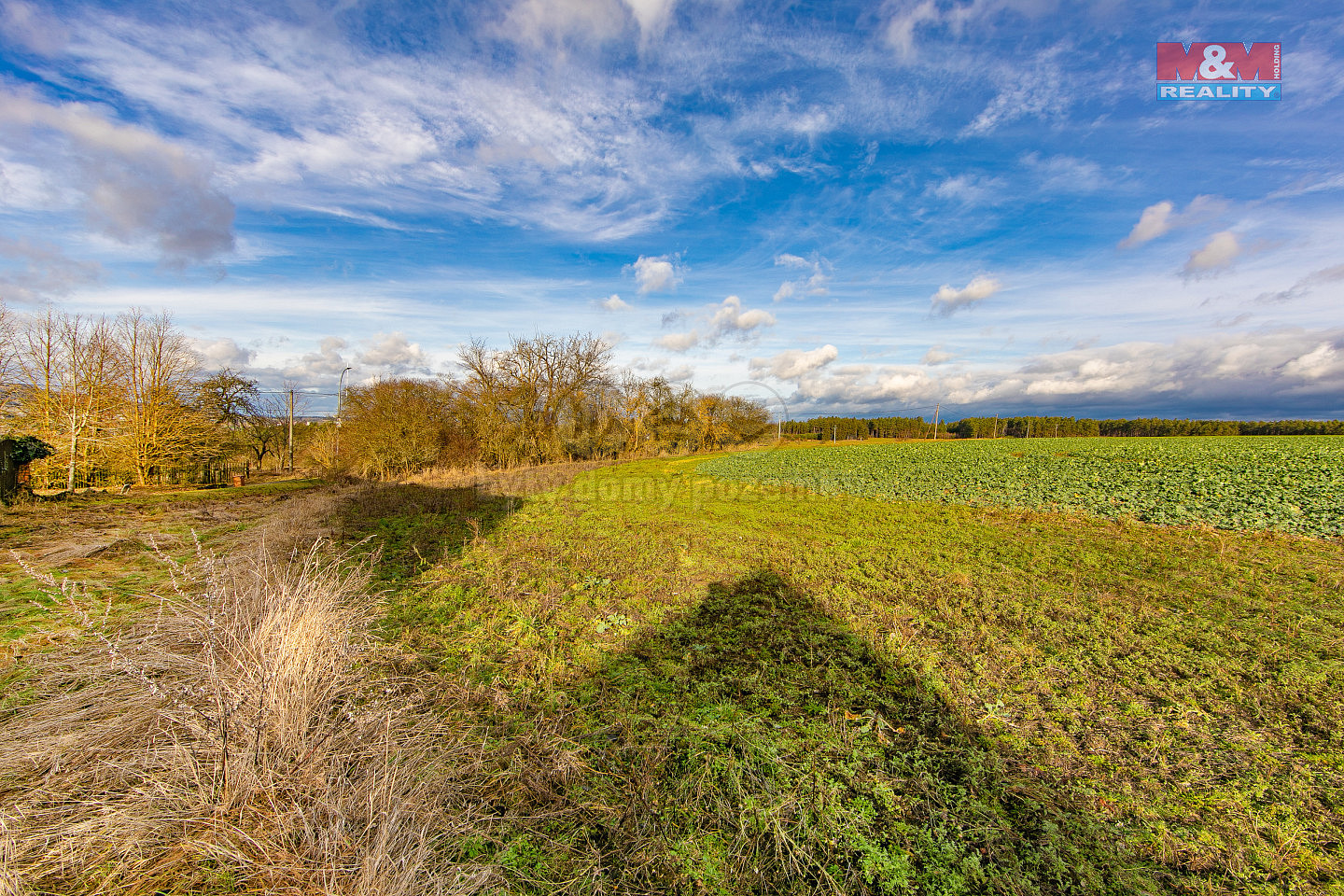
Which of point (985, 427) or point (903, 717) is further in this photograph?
point (985, 427)

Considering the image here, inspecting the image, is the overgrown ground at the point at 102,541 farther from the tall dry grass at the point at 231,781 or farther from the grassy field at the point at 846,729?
the grassy field at the point at 846,729

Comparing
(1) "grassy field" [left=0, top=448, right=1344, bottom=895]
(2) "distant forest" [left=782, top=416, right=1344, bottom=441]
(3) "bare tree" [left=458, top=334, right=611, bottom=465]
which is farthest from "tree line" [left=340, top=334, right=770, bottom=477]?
(2) "distant forest" [left=782, top=416, right=1344, bottom=441]

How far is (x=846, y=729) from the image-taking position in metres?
3.60

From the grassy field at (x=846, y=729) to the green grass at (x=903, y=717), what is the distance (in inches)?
0.8

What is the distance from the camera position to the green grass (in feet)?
8.49

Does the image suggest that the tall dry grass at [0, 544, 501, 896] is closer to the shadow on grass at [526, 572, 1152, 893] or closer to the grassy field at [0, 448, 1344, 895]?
the grassy field at [0, 448, 1344, 895]

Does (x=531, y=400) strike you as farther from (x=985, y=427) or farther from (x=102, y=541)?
(x=985, y=427)

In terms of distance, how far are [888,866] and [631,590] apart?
4.53 m

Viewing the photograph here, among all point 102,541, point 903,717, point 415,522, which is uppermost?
point 102,541

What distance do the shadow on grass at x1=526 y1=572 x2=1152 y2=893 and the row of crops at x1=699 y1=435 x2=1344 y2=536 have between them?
12.6 m

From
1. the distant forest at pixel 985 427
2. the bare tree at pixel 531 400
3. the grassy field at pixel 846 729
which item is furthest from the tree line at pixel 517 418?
the distant forest at pixel 985 427

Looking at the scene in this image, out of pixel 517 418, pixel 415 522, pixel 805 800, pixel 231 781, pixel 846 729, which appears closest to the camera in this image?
pixel 231 781

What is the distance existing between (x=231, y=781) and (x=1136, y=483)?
2142 centimetres

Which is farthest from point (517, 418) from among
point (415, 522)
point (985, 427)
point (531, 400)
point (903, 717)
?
point (985, 427)
